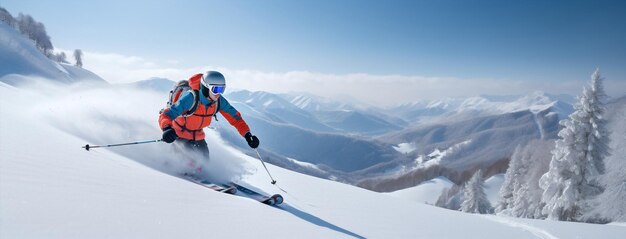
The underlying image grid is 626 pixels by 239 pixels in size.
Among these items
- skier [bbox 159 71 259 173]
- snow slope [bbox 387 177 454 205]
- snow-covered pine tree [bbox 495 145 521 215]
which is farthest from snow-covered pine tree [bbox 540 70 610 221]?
snow slope [bbox 387 177 454 205]

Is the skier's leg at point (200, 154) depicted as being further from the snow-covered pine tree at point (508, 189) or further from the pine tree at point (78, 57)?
the pine tree at point (78, 57)

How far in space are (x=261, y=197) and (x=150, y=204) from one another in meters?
2.56

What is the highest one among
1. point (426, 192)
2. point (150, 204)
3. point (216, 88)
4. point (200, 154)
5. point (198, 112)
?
point (426, 192)

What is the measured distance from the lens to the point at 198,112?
712cm

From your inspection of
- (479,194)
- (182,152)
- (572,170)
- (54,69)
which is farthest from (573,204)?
(54,69)

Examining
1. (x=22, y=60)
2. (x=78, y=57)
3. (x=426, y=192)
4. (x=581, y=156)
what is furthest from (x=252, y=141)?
(x=78, y=57)

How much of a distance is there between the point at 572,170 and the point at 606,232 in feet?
60.3

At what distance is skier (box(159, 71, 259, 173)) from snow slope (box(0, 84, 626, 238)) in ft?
1.76

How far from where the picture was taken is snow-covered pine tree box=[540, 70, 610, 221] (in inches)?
841

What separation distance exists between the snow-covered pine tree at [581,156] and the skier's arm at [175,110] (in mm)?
25035

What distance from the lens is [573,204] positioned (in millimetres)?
22078

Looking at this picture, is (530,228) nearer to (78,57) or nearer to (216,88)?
(216,88)

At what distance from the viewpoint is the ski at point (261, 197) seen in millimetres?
5387

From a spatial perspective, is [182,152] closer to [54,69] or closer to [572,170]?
[572,170]
